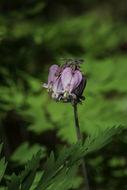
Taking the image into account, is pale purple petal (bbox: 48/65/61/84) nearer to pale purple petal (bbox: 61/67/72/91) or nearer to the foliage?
pale purple petal (bbox: 61/67/72/91)

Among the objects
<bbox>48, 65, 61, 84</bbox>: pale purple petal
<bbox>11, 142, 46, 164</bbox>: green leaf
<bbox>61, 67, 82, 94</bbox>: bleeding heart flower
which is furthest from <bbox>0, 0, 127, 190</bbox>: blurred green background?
<bbox>61, 67, 82, 94</bbox>: bleeding heart flower

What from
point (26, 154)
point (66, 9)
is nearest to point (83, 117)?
point (26, 154)

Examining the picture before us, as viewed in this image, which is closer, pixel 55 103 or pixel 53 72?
pixel 53 72

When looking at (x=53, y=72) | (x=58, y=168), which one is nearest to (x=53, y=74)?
(x=53, y=72)

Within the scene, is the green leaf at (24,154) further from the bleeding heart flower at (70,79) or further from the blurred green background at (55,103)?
the bleeding heart flower at (70,79)

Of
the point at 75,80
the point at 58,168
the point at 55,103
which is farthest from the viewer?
the point at 55,103

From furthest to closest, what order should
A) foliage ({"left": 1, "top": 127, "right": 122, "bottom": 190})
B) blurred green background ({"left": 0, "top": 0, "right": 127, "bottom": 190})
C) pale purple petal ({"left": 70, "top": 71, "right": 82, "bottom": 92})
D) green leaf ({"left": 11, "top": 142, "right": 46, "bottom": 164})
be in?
blurred green background ({"left": 0, "top": 0, "right": 127, "bottom": 190})
green leaf ({"left": 11, "top": 142, "right": 46, "bottom": 164})
pale purple petal ({"left": 70, "top": 71, "right": 82, "bottom": 92})
foliage ({"left": 1, "top": 127, "right": 122, "bottom": 190})

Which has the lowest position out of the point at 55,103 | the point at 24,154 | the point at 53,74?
the point at 24,154

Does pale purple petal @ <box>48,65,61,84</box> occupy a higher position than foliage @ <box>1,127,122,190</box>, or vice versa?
pale purple petal @ <box>48,65,61,84</box>

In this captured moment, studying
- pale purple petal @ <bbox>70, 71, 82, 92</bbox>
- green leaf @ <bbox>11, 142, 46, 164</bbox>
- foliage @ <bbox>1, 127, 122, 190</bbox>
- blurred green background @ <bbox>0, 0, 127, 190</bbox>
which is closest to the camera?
foliage @ <bbox>1, 127, 122, 190</bbox>

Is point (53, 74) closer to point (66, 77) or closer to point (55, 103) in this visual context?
point (66, 77)

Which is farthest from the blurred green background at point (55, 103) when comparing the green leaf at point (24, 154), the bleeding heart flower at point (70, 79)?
the bleeding heart flower at point (70, 79)

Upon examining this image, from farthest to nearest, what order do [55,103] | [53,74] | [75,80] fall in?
1. [55,103]
2. [53,74]
3. [75,80]
